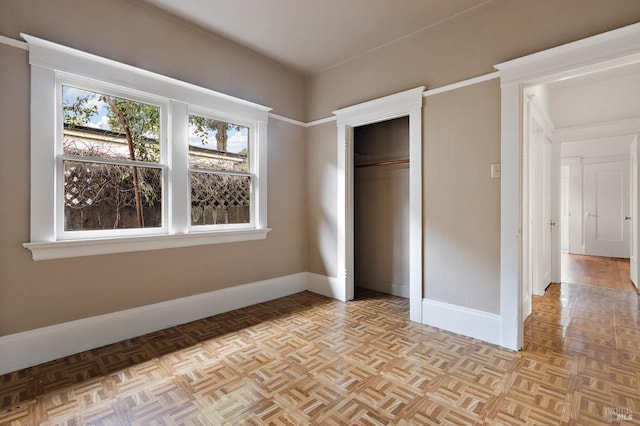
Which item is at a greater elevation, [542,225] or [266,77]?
[266,77]

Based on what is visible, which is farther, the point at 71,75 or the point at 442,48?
the point at 442,48

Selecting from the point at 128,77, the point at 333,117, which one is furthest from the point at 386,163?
the point at 128,77

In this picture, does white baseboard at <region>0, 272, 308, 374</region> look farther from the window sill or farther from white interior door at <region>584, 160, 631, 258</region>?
white interior door at <region>584, 160, 631, 258</region>

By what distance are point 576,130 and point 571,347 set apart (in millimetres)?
3463

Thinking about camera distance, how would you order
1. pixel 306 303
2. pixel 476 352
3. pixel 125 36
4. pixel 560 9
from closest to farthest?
pixel 560 9 < pixel 476 352 < pixel 125 36 < pixel 306 303

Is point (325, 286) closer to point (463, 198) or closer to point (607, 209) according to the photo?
point (463, 198)

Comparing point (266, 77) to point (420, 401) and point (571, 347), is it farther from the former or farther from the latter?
point (571, 347)

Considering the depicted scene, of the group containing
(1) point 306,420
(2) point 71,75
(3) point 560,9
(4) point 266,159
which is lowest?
(1) point 306,420

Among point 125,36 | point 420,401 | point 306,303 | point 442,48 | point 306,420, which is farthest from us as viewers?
point 306,303

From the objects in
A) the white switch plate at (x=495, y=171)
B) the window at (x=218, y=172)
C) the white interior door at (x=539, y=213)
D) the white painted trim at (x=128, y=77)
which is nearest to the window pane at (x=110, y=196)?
the window at (x=218, y=172)

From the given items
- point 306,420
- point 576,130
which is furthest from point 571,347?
point 576,130

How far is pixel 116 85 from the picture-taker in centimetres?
274

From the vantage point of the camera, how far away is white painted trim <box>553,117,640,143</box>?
13.8 ft

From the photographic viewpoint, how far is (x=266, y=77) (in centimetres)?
396
